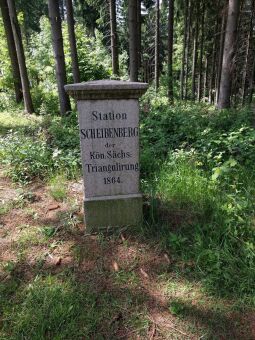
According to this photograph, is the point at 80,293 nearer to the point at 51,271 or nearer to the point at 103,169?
the point at 51,271

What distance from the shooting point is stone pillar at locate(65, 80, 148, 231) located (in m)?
3.11

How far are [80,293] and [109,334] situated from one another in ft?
1.63

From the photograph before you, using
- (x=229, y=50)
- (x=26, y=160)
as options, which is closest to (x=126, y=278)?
(x=26, y=160)

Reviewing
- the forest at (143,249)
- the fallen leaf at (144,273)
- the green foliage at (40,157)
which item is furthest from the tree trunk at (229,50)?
the fallen leaf at (144,273)

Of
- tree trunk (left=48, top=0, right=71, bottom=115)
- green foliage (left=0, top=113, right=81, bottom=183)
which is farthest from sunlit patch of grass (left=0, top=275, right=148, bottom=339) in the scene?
tree trunk (left=48, top=0, right=71, bottom=115)

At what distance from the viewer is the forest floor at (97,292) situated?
7.52ft

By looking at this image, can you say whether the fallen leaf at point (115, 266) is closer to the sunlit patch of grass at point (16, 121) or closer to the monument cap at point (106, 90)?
the monument cap at point (106, 90)

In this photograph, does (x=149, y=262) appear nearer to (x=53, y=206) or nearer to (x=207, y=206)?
(x=207, y=206)

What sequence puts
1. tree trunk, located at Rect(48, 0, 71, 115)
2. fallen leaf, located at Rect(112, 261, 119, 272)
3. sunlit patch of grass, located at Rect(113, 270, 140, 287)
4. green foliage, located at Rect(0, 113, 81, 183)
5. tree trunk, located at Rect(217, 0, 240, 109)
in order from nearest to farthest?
sunlit patch of grass, located at Rect(113, 270, 140, 287) < fallen leaf, located at Rect(112, 261, 119, 272) < green foliage, located at Rect(0, 113, 81, 183) < tree trunk, located at Rect(217, 0, 240, 109) < tree trunk, located at Rect(48, 0, 71, 115)

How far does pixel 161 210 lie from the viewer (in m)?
3.73

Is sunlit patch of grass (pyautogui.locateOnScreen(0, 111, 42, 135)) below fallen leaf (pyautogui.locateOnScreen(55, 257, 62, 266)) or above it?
below

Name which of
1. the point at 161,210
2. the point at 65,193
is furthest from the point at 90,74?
the point at 161,210

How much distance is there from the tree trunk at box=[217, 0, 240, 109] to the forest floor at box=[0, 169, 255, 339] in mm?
6801

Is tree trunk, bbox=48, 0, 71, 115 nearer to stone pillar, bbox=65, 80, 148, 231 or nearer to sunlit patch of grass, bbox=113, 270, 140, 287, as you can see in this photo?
stone pillar, bbox=65, 80, 148, 231
